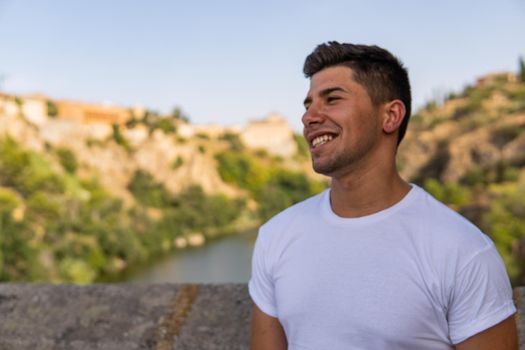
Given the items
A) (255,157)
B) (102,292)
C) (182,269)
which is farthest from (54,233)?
(255,157)

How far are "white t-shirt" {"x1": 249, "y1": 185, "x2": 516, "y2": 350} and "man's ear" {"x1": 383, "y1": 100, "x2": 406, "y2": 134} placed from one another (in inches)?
5.6

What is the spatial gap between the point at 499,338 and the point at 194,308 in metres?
0.97

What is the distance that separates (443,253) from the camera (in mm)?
1034

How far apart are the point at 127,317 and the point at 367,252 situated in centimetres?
92

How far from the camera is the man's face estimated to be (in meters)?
1.19

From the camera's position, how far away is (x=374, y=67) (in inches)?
47.4

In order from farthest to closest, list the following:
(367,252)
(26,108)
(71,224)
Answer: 1. (26,108)
2. (71,224)
3. (367,252)

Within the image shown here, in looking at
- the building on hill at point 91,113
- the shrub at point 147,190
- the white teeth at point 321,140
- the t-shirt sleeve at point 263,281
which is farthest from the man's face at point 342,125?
the building on hill at point 91,113

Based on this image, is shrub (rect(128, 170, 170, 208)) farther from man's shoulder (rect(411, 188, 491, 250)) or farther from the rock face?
man's shoulder (rect(411, 188, 491, 250))

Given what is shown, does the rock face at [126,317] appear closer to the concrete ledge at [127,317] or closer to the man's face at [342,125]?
the concrete ledge at [127,317]

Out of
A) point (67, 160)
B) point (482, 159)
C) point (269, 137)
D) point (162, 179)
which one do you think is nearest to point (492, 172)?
point (482, 159)

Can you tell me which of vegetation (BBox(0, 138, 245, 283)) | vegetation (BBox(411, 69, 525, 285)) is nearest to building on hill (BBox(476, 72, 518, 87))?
vegetation (BBox(411, 69, 525, 285))

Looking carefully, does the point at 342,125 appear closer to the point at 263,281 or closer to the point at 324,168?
the point at 324,168

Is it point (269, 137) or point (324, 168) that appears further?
point (269, 137)
